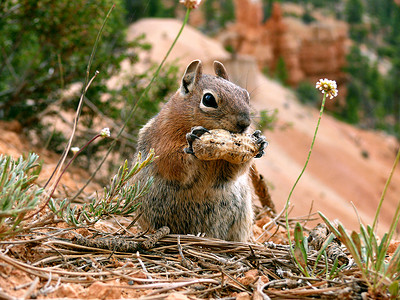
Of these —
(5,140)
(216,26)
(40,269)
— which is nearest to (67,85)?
(5,140)

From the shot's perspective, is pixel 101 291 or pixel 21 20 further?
pixel 21 20

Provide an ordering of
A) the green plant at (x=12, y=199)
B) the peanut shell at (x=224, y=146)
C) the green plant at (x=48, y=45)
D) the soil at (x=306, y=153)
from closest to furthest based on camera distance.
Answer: the green plant at (x=12, y=199)
the peanut shell at (x=224, y=146)
the green plant at (x=48, y=45)
the soil at (x=306, y=153)

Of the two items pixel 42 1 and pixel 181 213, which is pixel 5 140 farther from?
pixel 181 213

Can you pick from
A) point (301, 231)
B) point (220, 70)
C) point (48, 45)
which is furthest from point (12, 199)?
point (48, 45)

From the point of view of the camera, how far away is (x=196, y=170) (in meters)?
2.83

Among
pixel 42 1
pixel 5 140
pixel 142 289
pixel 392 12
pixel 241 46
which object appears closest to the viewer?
pixel 142 289

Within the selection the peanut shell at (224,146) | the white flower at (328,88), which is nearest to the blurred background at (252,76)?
the peanut shell at (224,146)

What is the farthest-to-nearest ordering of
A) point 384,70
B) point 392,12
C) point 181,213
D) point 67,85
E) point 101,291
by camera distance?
1. point 384,70
2. point 392,12
3. point 67,85
4. point 181,213
5. point 101,291

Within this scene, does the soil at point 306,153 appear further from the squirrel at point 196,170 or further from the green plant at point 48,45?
the squirrel at point 196,170

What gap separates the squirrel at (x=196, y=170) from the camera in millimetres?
2822

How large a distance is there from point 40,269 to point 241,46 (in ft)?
152

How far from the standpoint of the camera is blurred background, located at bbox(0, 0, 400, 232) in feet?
20.8

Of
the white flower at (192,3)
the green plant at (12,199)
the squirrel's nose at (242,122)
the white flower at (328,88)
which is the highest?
the white flower at (192,3)

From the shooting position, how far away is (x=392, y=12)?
138ft
